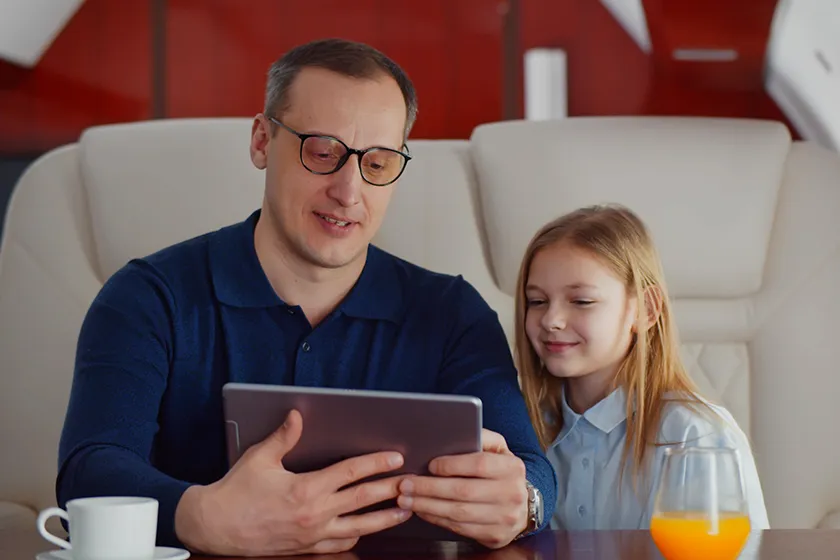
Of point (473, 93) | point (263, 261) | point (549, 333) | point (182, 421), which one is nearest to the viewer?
point (182, 421)

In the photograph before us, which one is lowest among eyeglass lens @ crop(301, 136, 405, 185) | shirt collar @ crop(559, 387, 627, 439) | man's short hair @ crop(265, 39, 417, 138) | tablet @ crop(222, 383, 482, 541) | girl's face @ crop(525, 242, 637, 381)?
shirt collar @ crop(559, 387, 627, 439)

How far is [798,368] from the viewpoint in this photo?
186 cm

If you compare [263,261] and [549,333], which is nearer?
[263,261]

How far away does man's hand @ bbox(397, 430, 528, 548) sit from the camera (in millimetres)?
1101

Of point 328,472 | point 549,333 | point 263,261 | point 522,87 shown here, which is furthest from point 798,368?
point 522,87

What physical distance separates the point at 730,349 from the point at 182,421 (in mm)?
964

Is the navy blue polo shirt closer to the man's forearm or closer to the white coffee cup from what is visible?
the man's forearm

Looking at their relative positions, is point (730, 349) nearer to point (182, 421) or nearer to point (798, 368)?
point (798, 368)

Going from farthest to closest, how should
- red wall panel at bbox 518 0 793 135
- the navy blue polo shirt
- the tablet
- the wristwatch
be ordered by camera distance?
red wall panel at bbox 518 0 793 135 → the navy blue polo shirt → the wristwatch → the tablet

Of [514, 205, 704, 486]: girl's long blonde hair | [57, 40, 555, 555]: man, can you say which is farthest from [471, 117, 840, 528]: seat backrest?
[57, 40, 555, 555]: man

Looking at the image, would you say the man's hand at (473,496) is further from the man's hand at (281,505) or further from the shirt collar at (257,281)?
the shirt collar at (257,281)

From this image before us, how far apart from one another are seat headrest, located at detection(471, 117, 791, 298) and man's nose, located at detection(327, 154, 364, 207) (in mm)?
506

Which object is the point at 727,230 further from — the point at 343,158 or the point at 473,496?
the point at 473,496

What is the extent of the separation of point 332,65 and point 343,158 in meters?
0.14
